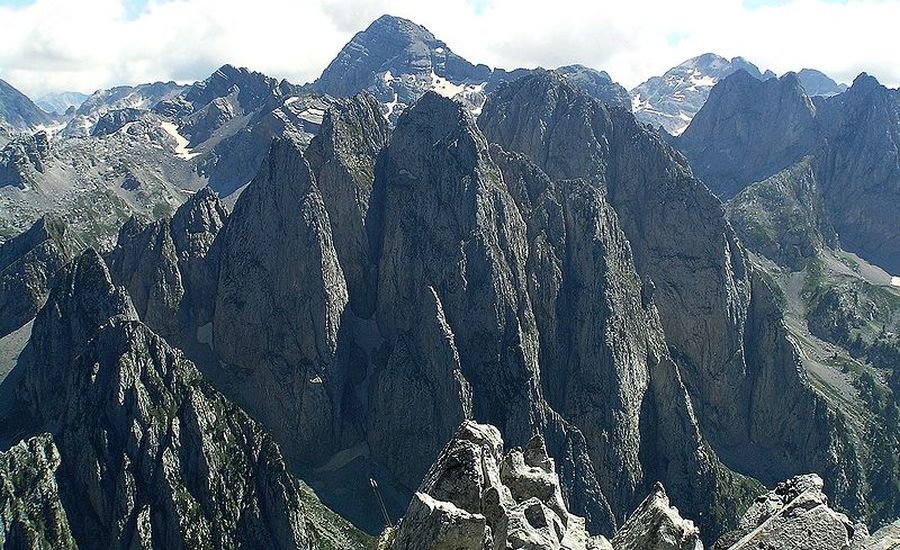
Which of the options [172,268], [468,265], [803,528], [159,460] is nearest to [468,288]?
[468,265]

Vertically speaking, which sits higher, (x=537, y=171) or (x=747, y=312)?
(x=537, y=171)

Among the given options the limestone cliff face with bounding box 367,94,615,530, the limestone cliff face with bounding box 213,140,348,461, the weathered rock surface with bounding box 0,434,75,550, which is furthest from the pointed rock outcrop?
the weathered rock surface with bounding box 0,434,75,550

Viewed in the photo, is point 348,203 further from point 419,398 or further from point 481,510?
point 481,510

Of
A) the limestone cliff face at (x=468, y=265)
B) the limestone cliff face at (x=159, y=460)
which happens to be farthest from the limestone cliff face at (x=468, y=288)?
the limestone cliff face at (x=159, y=460)

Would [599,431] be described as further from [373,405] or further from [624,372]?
[373,405]

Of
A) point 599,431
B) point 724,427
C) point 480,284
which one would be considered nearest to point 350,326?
point 480,284

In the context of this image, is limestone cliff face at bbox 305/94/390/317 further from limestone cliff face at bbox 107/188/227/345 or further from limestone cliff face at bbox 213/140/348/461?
limestone cliff face at bbox 107/188/227/345
